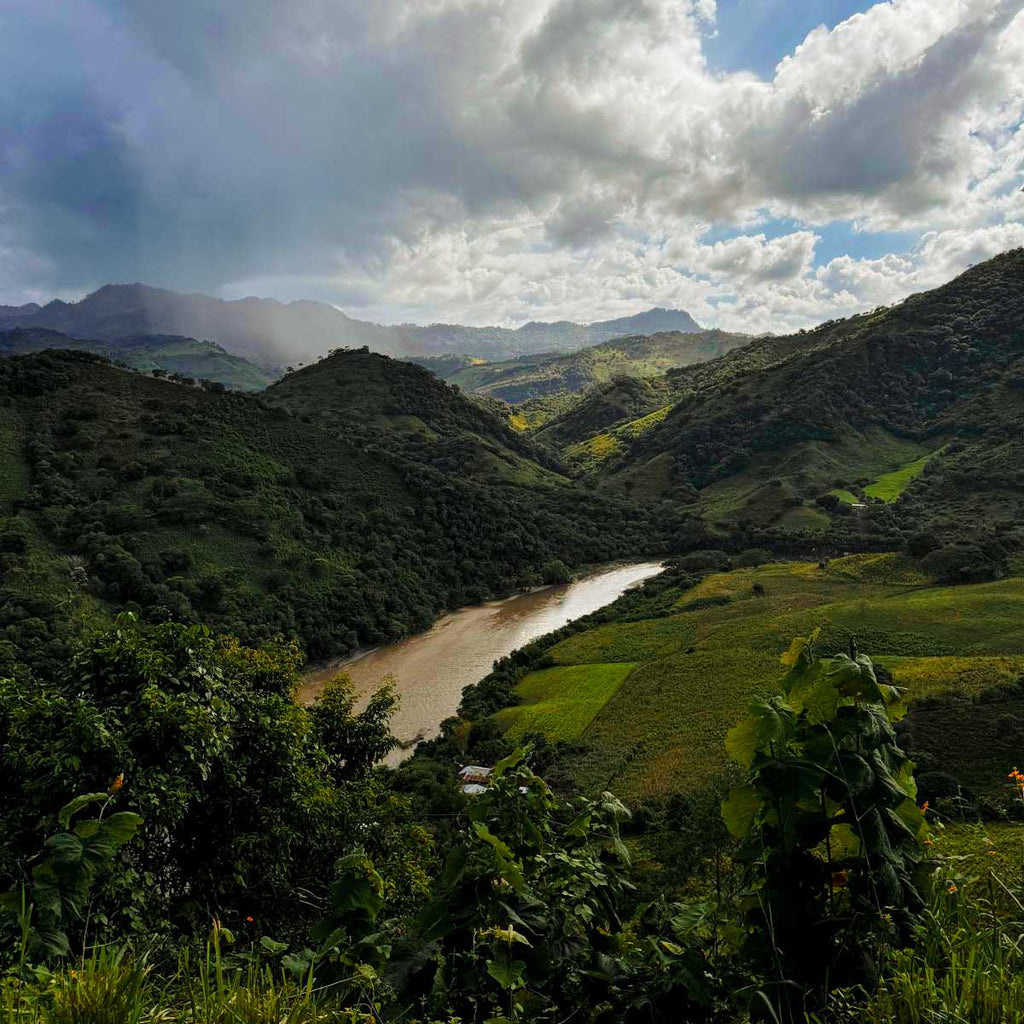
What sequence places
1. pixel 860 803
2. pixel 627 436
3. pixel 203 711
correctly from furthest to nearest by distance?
pixel 627 436 < pixel 203 711 < pixel 860 803

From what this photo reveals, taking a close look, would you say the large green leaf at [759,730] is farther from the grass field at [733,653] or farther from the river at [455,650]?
the river at [455,650]

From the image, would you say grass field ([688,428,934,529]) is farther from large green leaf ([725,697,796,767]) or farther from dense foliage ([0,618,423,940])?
large green leaf ([725,697,796,767])

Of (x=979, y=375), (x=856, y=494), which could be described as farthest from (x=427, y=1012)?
(x=979, y=375)

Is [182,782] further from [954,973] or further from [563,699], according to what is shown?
[563,699]

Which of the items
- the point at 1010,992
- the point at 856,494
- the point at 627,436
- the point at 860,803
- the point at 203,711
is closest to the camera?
the point at 1010,992

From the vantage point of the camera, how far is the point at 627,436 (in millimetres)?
139750

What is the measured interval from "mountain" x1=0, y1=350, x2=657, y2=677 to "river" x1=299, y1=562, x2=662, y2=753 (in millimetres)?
1909

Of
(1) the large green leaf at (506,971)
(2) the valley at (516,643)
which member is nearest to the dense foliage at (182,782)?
(2) the valley at (516,643)

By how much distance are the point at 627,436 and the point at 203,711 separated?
451 ft

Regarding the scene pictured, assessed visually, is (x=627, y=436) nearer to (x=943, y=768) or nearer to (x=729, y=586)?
(x=729, y=586)

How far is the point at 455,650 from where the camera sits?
4981 centimetres

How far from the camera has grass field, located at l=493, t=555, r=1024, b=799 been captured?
2862 cm

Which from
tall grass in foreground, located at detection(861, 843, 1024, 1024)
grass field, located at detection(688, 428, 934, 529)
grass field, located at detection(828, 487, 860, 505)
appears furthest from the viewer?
grass field, located at detection(688, 428, 934, 529)

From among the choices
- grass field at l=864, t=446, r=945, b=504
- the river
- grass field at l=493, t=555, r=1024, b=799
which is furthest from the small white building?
grass field at l=864, t=446, r=945, b=504
